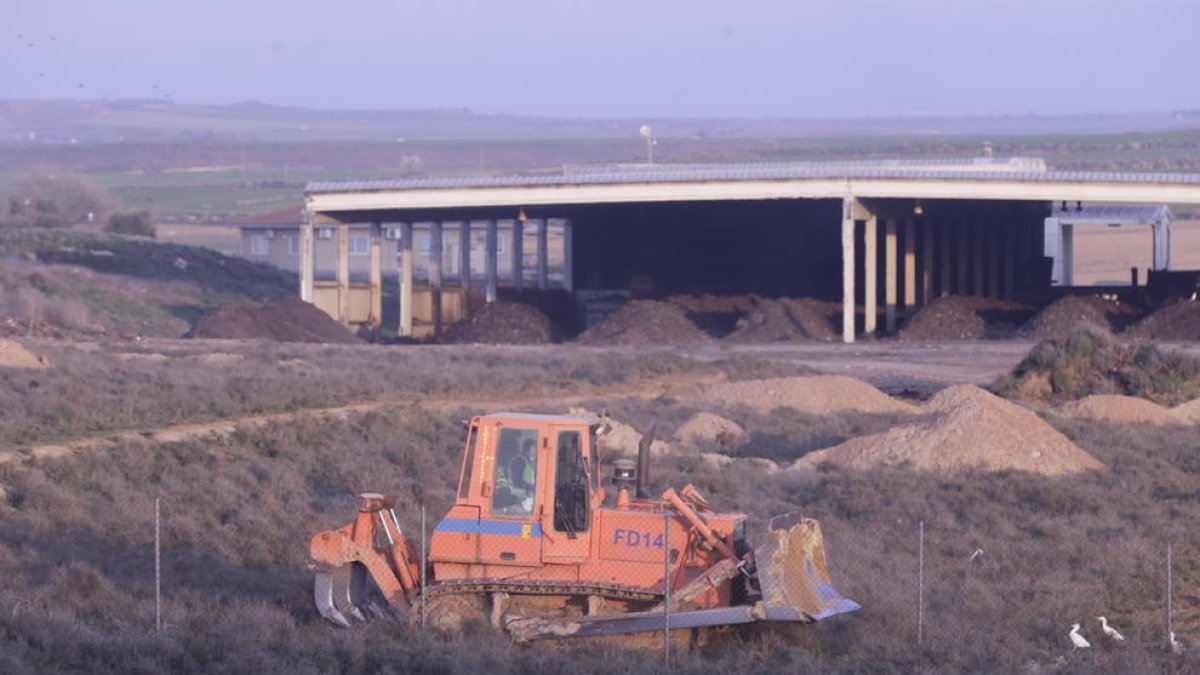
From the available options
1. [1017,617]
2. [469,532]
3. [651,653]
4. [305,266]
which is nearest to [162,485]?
[469,532]

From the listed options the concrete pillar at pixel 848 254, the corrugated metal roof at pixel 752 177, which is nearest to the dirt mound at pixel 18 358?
the corrugated metal roof at pixel 752 177

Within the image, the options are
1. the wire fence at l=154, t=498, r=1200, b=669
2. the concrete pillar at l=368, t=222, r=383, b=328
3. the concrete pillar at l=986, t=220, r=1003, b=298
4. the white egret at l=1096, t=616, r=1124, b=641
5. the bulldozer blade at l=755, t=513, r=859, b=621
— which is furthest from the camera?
the concrete pillar at l=986, t=220, r=1003, b=298

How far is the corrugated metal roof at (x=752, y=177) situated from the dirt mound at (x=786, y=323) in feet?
15.9

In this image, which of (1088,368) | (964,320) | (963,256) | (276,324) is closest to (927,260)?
(963,256)

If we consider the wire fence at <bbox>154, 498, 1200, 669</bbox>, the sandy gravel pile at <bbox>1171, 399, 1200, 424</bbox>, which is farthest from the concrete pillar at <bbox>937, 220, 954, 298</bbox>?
the wire fence at <bbox>154, 498, 1200, 669</bbox>

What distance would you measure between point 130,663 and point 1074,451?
17.4 m

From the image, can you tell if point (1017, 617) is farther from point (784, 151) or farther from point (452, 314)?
point (784, 151)

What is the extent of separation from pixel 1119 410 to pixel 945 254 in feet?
93.0

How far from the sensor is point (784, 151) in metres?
184

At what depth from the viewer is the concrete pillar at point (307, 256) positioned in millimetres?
51531

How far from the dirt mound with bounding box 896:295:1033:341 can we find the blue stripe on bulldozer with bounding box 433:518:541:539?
38.9m

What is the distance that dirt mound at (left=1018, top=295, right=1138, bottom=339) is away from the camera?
49688mm

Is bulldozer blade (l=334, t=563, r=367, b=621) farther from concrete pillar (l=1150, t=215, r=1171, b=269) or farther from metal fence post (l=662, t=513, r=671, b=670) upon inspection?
concrete pillar (l=1150, t=215, r=1171, b=269)

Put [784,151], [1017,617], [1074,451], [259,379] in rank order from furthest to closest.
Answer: [784,151] < [259,379] < [1074,451] < [1017,617]
